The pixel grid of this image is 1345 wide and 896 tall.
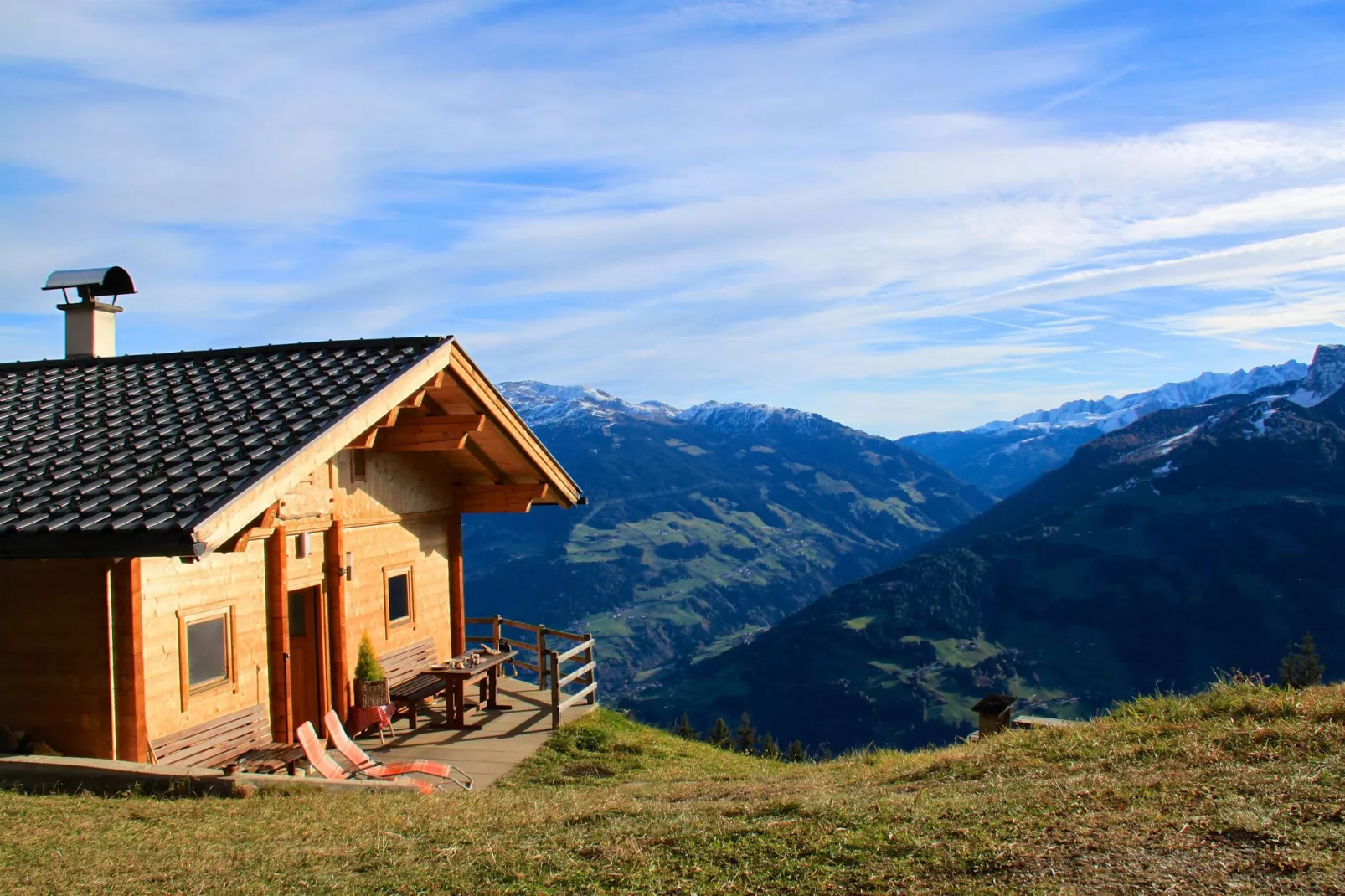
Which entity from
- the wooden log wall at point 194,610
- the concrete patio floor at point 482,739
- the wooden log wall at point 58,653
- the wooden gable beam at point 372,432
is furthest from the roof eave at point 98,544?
the concrete patio floor at point 482,739

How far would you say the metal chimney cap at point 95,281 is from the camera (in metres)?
16.1

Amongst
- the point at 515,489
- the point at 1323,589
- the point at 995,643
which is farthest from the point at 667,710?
the point at 515,489

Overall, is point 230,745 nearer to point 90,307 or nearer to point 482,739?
point 482,739

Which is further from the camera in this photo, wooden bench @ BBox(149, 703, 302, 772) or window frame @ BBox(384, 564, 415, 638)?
window frame @ BBox(384, 564, 415, 638)

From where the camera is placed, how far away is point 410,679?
15.8m

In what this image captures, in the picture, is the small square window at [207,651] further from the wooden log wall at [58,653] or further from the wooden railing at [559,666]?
the wooden railing at [559,666]

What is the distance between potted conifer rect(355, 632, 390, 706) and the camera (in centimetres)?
1415

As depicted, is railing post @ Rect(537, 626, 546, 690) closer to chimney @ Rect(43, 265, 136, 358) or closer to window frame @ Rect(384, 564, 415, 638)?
window frame @ Rect(384, 564, 415, 638)

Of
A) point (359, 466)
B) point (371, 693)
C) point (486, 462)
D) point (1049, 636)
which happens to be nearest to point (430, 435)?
point (359, 466)

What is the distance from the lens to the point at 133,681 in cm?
1027

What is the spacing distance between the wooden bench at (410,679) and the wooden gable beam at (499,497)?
252 cm

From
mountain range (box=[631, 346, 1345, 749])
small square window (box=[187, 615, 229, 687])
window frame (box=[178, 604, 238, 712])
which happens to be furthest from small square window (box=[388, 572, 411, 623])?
mountain range (box=[631, 346, 1345, 749])

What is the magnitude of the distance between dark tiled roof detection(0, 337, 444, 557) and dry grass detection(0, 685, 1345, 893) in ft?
8.05

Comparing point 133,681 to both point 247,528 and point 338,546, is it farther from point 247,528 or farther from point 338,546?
point 338,546
